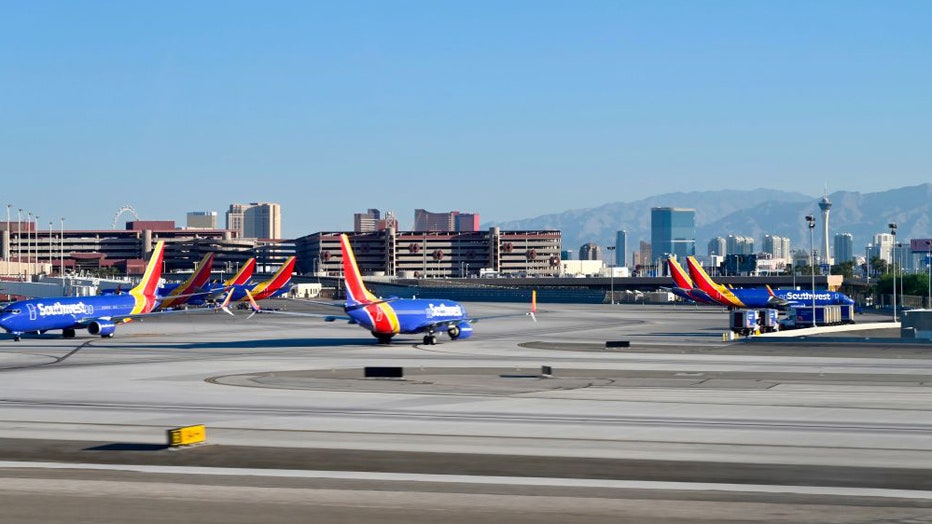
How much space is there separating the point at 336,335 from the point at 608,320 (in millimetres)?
44519

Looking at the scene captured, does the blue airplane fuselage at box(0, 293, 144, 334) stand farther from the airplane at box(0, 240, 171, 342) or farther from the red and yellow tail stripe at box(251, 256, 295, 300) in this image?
the red and yellow tail stripe at box(251, 256, 295, 300)

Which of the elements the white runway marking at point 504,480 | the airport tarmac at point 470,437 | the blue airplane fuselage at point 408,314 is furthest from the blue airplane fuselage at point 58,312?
the white runway marking at point 504,480

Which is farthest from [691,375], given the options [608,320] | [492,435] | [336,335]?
[608,320]

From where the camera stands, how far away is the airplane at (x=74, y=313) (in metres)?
93.8

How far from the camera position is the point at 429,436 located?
3978cm

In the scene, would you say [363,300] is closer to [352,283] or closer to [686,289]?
[352,283]

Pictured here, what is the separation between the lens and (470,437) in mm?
39406

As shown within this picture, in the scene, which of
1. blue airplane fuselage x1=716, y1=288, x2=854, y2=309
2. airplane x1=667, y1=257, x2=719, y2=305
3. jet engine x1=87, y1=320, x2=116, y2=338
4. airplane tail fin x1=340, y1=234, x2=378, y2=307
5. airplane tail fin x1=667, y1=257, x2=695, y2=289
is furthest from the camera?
airplane tail fin x1=667, y1=257, x2=695, y2=289

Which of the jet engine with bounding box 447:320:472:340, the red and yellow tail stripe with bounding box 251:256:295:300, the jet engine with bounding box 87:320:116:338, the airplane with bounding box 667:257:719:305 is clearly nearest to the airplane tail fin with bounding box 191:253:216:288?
the red and yellow tail stripe with bounding box 251:256:295:300

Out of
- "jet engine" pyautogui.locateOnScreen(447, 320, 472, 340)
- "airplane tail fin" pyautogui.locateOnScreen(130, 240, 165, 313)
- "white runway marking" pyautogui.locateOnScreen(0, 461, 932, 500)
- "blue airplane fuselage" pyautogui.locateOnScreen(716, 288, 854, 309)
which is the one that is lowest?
"white runway marking" pyautogui.locateOnScreen(0, 461, 932, 500)

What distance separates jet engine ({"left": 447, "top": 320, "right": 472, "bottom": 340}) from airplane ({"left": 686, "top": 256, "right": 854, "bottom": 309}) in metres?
61.6

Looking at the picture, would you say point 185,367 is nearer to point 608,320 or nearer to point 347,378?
point 347,378

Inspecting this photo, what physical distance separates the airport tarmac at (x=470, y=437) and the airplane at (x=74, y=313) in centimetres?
1531

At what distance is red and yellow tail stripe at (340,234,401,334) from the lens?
8394 centimetres
